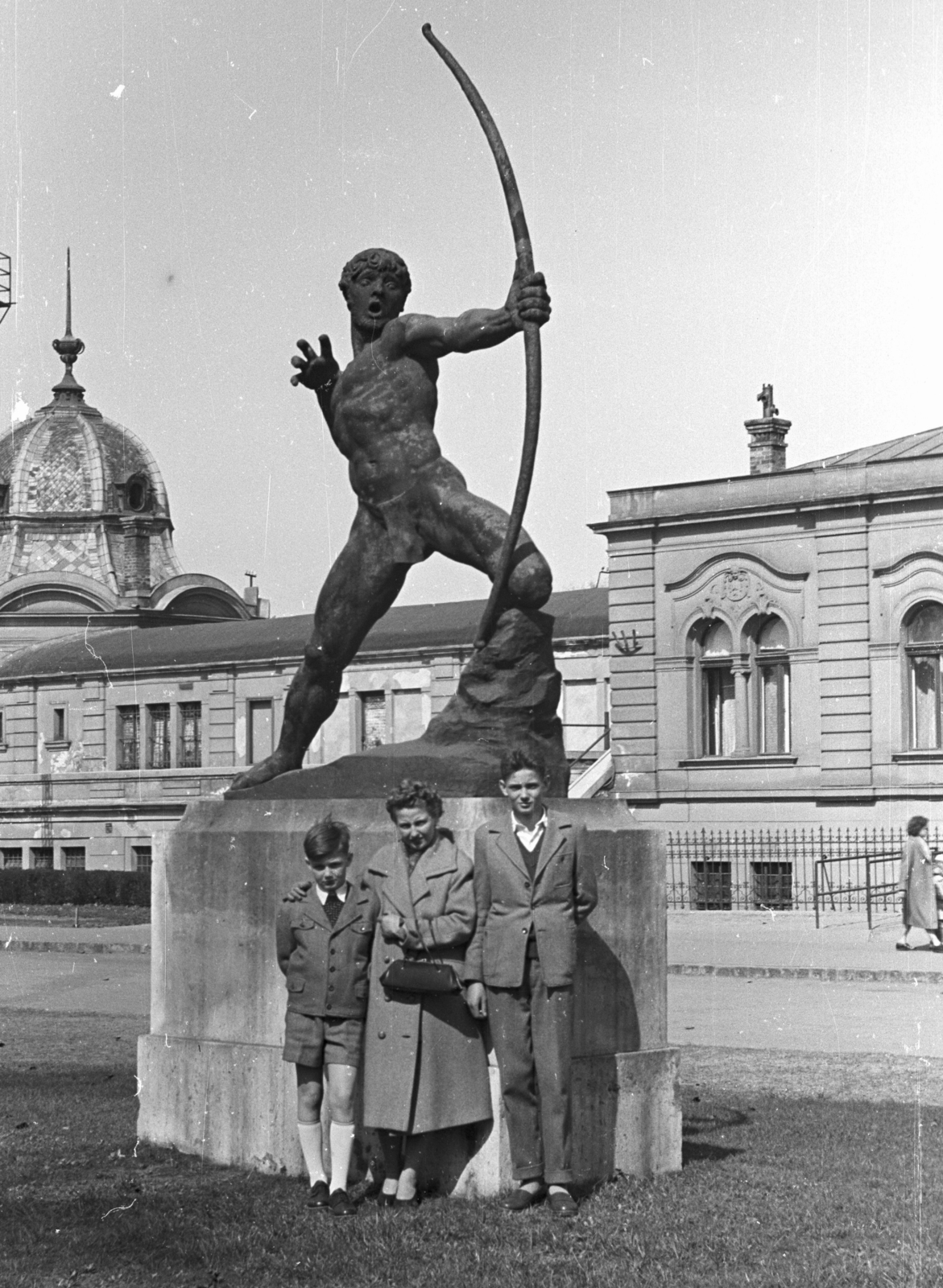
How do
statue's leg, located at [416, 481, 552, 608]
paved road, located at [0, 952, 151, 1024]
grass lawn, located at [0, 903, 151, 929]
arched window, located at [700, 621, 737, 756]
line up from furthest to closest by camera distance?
arched window, located at [700, 621, 737, 756] → grass lawn, located at [0, 903, 151, 929] → paved road, located at [0, 952, 151, 1024] → statue's leg, located at [416, 481, 552, 608]

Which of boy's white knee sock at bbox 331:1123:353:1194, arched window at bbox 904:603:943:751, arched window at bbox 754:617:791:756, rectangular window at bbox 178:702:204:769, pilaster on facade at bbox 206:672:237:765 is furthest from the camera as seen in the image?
rectangular window at bbox 178:702:204:769

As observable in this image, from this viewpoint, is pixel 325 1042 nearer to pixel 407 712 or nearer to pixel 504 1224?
pixel 504 1224

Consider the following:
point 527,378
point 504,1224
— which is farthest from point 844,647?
A: point 504,1224

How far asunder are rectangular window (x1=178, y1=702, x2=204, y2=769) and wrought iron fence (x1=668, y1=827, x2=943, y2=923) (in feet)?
45.0

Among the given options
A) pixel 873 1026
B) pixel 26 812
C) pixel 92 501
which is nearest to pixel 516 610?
pixel 873 1026

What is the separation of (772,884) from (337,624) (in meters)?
28.8

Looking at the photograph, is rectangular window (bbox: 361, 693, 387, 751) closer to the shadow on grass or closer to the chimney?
the chimney

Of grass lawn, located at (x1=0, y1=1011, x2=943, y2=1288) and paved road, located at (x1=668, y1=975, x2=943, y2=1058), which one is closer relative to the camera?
grass lawn, located at (x1=0, y1=1011, x2=943, y2=1288)

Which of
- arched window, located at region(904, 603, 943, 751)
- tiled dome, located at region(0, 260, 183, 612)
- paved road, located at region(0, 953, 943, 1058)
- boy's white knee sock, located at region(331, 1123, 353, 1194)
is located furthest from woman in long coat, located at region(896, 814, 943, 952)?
tiled dome, located at region(0, 260, 183, 612)

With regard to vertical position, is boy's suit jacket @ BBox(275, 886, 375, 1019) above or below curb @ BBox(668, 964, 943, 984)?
above

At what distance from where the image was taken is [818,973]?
2203 centimetres

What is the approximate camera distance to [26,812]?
173 ft

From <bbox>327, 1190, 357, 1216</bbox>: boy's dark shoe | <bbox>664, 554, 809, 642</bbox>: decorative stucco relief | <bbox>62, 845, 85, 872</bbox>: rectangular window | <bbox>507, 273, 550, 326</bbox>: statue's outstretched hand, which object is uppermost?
<bbox>664, 554, 809, 642</bbox>: decorative stucco relief

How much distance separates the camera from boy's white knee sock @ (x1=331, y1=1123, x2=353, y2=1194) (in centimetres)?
874
